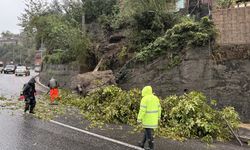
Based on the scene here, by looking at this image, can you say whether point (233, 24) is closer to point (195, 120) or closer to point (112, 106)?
point (195, 120)

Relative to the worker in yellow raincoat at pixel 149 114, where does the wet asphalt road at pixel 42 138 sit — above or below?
below

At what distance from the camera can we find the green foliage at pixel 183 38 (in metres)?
15.5

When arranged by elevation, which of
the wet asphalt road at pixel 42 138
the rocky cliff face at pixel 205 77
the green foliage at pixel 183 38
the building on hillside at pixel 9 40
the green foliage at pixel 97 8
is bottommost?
the wet asphalt road at pixel 42 138

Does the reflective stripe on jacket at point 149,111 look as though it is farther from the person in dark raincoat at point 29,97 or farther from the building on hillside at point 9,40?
the building on hillside at point 9,40

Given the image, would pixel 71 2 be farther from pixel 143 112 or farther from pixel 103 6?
pixel 143 112

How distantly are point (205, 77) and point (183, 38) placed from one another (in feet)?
8.00

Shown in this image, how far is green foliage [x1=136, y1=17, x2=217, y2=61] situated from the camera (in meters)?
15.5

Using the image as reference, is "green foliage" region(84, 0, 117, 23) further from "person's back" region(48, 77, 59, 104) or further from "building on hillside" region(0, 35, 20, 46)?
"building on hillside" region(0, 35, 20, 46)

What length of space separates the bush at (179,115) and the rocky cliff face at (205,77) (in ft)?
7.27

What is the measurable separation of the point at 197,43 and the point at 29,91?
755cm

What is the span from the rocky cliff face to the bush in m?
2.22

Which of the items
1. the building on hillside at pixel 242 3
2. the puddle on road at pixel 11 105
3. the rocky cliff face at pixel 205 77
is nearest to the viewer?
the rocky cliff face at pixel 205 77

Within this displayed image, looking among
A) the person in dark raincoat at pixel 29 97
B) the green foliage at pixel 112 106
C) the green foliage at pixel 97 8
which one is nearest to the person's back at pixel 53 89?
the person in dark raincoat at pixel 29 97

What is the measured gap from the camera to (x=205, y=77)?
49.0 ft
